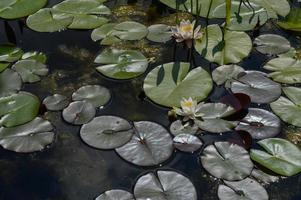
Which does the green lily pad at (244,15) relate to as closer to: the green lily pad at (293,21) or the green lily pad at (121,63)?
the green lily pad at (293,21)

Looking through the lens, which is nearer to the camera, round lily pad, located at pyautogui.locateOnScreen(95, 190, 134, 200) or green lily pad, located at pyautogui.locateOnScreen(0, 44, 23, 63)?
round lily pad, located at pyautogui.locateOnScreen(95, 190, 134, 200)

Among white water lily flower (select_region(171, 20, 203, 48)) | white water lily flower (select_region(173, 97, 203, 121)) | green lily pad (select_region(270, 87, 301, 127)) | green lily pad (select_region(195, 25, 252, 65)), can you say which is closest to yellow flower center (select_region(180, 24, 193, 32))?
white water lily flower (select_region(171, 20, 203, 48))

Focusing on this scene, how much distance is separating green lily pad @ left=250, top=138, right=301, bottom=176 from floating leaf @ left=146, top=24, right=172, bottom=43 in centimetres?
92

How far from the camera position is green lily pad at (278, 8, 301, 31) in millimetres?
2930

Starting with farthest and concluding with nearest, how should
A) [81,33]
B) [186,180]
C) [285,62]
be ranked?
1. [81,33]
2. [285,62]
3. [186,180]

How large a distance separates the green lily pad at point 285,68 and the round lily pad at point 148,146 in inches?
28.9

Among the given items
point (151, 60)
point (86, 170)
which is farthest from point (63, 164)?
point (151, 60)

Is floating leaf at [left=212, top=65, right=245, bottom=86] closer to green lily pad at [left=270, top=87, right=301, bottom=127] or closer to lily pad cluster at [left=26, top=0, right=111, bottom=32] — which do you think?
green lily pad at [left=270, top=87, right=301, bottom=127]

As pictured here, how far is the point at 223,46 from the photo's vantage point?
8.97 ft

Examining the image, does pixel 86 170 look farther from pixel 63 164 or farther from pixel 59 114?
pixel 59 114

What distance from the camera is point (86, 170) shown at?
2.16 m

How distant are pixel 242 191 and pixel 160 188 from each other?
34 centimetres

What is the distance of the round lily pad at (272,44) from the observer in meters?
2.78

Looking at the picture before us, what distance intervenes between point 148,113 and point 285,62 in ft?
2.72
